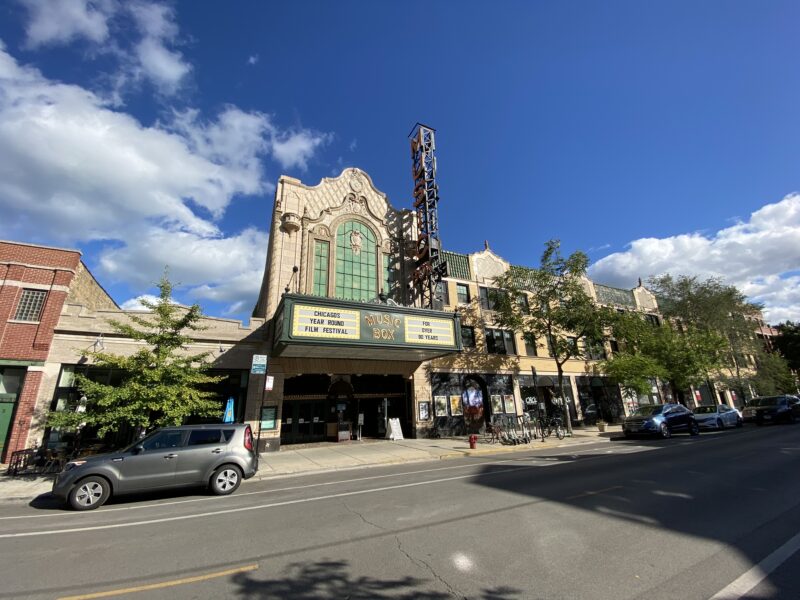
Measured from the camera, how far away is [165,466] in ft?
30.1

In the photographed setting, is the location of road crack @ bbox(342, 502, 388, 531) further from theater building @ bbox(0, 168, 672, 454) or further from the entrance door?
the entrance door

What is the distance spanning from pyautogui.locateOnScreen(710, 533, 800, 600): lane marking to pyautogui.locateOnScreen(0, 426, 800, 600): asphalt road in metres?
0.02

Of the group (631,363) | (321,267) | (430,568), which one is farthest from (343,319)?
(631,363)

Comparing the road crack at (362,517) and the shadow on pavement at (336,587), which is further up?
the road crack at (362,517)

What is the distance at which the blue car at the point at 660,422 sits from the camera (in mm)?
19156

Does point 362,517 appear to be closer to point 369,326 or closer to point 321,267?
point 369,326

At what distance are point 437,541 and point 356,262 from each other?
1981cm

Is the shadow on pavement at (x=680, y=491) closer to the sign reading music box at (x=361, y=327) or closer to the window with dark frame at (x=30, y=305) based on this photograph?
the sign reading music box at (x=361, y=327)

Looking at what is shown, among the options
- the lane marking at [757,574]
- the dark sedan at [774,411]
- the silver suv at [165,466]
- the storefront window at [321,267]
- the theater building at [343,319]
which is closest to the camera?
the lane marking at [757,574]

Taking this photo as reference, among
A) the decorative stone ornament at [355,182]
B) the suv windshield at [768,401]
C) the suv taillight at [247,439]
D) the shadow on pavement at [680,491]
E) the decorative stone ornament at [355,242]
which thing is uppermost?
the decorative stone ornament at [355,182]

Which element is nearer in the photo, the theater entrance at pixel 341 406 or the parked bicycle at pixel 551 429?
the theater entrance at pixel 341 406

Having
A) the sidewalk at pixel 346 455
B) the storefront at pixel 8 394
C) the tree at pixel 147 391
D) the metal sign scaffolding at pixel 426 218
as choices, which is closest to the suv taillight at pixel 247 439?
the sidewalk at pixel 346 455

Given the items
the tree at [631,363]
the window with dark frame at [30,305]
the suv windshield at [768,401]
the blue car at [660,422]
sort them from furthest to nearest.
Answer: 1. the suv windshield at [768,401]
2. the tree at [631,363]
3. the blue car at [660,422]
4. the window with dark frame at [30,305]

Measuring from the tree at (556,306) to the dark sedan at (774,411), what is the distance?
1333 centimetres
